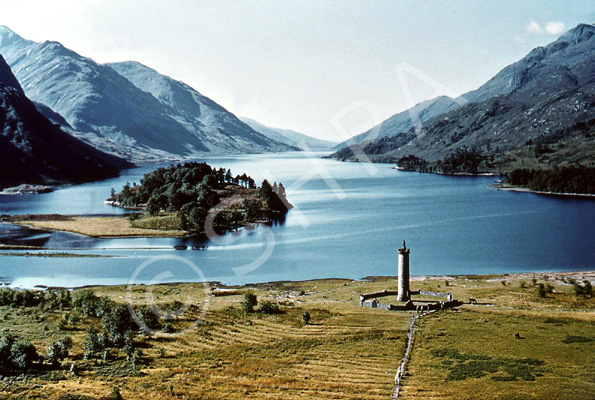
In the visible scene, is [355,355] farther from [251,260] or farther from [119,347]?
[251,260]

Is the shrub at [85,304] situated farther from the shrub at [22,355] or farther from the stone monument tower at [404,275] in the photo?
the stone monument tower at [404,275]

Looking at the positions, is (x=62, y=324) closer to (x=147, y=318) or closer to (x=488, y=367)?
(x=147, y=318)

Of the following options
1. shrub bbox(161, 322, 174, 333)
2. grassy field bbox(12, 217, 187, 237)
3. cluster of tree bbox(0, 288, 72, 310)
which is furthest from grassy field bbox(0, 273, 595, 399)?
grassy field bbox(12, 217, 187, 237)

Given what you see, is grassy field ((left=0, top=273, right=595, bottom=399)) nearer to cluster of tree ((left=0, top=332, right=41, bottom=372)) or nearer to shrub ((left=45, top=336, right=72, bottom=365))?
shrub ((left=45, top=336, right=72, bottom=365))

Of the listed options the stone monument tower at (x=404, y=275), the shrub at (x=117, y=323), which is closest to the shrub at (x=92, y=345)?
the shrub at (x=117, y=323)

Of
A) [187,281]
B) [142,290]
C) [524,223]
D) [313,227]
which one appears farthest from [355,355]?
[524,223]

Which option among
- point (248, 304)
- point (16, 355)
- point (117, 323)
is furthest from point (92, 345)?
point (248, 304)

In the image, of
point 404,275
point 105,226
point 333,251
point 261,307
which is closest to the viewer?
point 404,275
